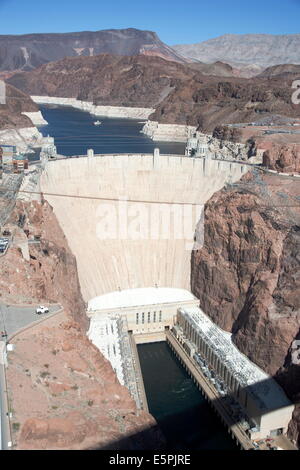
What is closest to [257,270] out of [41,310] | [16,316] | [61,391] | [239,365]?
[239,365]

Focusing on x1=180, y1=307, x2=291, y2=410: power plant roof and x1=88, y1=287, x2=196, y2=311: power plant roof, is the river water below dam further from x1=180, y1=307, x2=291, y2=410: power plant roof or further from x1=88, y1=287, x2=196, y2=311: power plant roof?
x1=88, y1=287, x2=196, y2=311: power plant roof

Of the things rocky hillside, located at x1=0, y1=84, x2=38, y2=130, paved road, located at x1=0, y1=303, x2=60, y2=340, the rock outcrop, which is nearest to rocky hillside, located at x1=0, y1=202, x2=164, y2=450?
the rock outcrop

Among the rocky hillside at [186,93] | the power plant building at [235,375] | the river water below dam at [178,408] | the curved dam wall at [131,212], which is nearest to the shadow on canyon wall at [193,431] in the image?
the river water below dam at [178,408]

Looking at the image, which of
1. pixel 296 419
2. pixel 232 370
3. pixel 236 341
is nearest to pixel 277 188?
pixel 236 341

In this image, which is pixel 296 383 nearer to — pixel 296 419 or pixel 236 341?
pixel 296 419

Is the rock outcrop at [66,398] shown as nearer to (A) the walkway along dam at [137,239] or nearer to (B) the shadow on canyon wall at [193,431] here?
(B) the shadow on canyon wall at [193,431]

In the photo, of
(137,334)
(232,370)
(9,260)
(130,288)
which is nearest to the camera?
(9,260)
